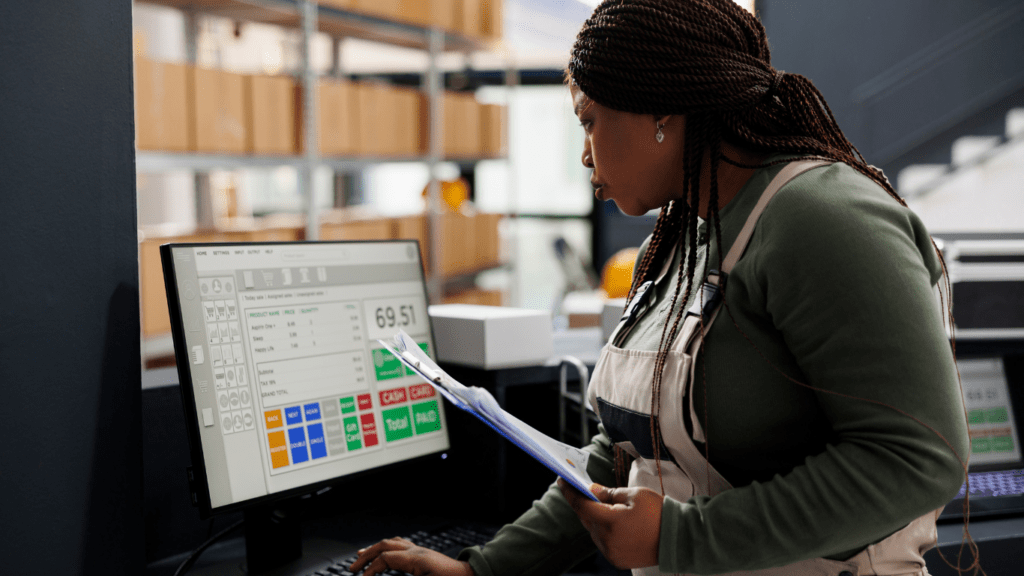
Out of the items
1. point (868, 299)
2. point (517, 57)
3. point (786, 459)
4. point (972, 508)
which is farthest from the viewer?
point (517, 57)

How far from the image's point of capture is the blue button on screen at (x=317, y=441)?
3.72 ft

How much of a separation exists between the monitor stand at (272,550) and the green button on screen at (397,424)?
0.17 meters

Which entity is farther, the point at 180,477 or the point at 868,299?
the point at 180,477

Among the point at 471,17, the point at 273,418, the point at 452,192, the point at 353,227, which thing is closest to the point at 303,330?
the point at 273,418

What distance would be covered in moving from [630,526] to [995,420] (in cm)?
126

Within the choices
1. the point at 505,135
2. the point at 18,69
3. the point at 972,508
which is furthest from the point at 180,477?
the point at 505,135

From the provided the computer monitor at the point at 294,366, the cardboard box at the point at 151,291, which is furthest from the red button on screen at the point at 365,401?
the cardboard box at the point at 151,291

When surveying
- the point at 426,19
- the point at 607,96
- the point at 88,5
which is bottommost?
the point at 607,96

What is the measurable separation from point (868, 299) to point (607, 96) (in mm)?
351

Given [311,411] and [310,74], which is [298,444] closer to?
[311,411]

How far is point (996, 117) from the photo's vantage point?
5.78m

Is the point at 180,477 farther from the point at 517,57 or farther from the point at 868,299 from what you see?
the point at 517,57

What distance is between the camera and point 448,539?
128 cm

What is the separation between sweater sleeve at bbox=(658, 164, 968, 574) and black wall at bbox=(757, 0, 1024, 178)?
2733mm
